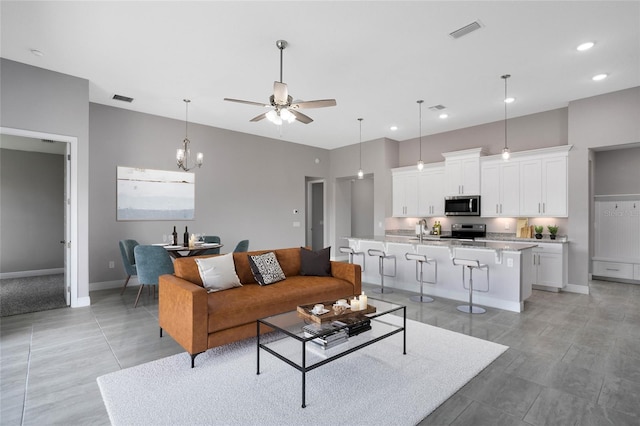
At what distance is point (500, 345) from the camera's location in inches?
125

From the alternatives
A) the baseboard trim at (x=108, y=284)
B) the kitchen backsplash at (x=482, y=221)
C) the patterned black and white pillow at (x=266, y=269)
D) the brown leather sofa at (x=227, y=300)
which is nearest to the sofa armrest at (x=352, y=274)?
the brown leather sofa at (x=227, y=300)

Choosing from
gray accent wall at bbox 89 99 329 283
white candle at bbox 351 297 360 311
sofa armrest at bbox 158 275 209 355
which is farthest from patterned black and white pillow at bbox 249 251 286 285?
gray accent wall at bbox 89 99 329 283

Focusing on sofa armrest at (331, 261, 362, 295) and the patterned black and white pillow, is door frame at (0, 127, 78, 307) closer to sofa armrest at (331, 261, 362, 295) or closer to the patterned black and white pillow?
the patterned black and white pillow

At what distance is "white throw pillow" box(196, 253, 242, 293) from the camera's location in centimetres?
332

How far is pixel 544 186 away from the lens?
5688 millimetres

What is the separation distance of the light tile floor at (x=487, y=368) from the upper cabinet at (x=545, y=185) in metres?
1.65

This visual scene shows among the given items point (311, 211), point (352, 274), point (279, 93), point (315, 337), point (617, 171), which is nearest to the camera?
point (315, 337)

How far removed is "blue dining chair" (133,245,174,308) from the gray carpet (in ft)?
3.96

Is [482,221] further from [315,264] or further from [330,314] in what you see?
[330,314]

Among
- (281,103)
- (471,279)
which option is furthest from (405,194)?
(281,103)

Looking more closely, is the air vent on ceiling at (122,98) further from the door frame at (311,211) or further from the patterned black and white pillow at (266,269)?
the door frame at (311,211)

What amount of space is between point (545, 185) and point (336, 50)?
4.51 metres

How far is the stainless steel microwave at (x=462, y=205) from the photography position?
6527mm

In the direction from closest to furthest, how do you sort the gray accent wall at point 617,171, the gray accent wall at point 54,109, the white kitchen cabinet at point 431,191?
the gray accent wall at point 54,109 → the gray accent wall at point 617,171 → the white kitchen cabinet at point 431,191
